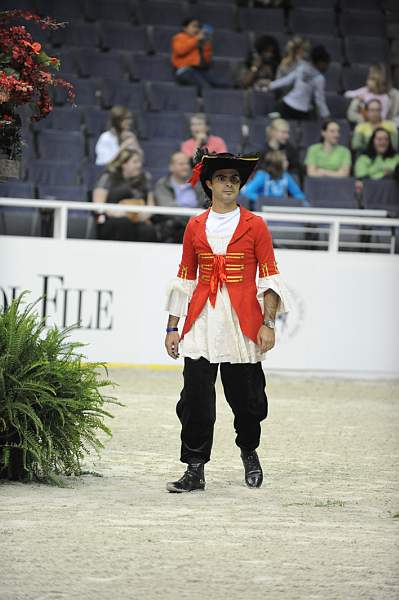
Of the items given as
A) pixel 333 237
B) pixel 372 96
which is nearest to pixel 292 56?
pixel 372 96

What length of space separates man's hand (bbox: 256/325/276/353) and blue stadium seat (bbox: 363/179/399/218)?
8847 millimetres

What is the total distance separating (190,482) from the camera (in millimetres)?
6758

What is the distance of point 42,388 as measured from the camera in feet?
22.1

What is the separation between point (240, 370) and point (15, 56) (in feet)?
6.37

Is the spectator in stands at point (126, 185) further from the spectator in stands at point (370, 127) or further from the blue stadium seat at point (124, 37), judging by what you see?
the blue stadium seat at point (124, 37)

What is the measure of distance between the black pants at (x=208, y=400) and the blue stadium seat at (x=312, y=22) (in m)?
11.9

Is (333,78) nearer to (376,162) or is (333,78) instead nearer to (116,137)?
(376,162)

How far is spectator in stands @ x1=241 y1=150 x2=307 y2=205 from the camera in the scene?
14367 millimetres

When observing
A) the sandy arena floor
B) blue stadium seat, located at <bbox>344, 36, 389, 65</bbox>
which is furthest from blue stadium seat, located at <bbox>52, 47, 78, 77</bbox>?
the sandy arena floor

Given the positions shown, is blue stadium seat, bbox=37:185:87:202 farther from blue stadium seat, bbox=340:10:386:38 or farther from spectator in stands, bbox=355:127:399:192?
blue stadium seat, bbox=340:10:386:38

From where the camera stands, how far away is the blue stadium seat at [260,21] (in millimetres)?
18094

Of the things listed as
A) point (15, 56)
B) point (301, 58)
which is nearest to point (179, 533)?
point (15, 56)

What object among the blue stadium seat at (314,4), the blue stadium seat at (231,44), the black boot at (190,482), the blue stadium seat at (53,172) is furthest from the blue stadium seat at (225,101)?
the black boot at (190,482)

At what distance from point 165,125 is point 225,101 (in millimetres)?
1070
